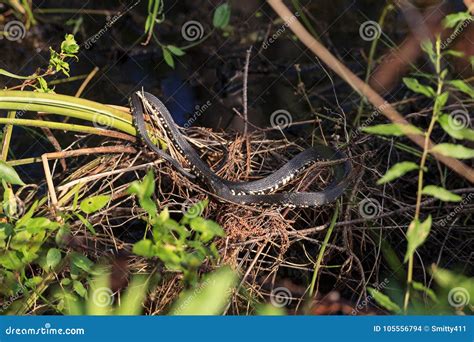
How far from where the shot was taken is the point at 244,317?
110 inches

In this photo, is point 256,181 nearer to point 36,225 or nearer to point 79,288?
point 79,288

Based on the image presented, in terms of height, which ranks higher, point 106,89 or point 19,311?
point 106,89

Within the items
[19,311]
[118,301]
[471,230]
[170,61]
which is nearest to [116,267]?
[118,301]

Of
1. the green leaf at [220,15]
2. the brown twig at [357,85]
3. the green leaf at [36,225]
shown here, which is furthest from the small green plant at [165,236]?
the green leaf at [220,15]

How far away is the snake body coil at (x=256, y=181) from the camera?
338cm

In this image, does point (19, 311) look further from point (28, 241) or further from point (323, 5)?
point (323, 5)

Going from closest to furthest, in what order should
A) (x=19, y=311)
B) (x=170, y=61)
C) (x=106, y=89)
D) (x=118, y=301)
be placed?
(x=19, y=311), (x=118, y=301), (x=170, y=61), (x=106, y=89)

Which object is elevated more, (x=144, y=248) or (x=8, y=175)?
(x=8, y=175)

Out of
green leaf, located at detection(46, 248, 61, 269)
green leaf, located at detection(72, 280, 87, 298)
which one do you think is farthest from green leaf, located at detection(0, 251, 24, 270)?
green leaf, located at detection(72, 280, 87, 298)

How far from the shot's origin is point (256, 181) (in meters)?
3.54

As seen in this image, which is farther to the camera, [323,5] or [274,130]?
[323,5]

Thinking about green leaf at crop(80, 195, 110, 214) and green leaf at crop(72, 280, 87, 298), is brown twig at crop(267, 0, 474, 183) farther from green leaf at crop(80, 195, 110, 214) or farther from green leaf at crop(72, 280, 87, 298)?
green leaf at crop(72, 280, 87, 298)

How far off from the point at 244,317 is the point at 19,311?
1.03 metres

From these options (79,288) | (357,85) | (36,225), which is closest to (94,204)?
(36,225)
